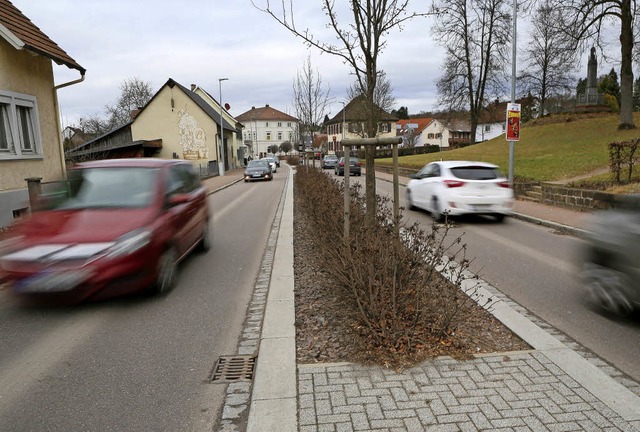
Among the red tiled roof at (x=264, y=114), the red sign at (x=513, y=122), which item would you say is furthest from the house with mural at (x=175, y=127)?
the red tiled roof at (x=264, y=114)

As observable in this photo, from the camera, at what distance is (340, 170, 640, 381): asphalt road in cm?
413

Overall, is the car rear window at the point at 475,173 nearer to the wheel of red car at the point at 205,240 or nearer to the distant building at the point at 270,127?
the wheel of red car at the point at 205,240

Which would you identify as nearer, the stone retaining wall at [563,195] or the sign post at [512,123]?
the stone retaining wall at [563,195]

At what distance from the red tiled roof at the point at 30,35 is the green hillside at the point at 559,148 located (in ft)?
53.3

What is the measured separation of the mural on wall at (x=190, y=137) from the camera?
43906mm

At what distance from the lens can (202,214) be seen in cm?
784

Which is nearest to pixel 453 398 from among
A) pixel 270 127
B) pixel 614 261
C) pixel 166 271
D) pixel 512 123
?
pixel 614 261

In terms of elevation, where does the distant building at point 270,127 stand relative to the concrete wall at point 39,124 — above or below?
above

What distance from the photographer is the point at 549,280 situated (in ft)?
20.3

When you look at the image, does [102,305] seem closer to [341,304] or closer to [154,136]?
[341,304]

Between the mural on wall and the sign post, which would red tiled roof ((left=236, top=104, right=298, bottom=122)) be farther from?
the sign post

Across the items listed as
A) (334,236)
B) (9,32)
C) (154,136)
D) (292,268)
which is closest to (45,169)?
(9,32)

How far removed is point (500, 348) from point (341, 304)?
1.67 m

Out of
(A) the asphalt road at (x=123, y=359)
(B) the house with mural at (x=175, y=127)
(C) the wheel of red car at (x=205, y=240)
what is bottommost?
(A) the asphalt road at (x=123, y=359)
